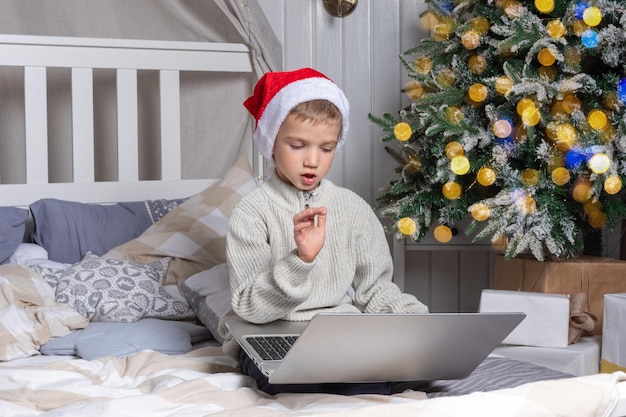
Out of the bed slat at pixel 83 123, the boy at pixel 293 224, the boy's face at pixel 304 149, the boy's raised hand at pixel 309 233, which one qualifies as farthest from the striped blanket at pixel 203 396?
the bed slat at pixel 83 123

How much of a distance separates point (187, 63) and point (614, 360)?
153cm

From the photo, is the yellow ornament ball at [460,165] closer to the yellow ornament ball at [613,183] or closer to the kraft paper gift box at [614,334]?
the yellow ornament ball at [613,183]

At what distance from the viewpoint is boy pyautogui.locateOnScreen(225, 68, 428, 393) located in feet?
4.90

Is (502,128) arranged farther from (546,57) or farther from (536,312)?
(536,312)

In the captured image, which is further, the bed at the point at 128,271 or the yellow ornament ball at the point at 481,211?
the yellow ornament ball at the point at 481,211

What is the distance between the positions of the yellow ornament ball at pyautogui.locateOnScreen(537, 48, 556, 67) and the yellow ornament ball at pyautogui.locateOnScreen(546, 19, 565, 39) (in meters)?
0.04

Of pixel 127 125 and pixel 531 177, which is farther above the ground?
pixel 127 125

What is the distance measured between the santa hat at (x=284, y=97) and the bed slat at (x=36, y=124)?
1.07m

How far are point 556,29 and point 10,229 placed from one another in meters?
1.50

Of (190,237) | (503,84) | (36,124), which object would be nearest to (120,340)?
(190,237)

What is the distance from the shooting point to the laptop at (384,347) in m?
1.13

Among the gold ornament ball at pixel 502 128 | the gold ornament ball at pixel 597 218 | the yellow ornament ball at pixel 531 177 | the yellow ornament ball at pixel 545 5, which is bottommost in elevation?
the gold ornament ball at pixel 597 218

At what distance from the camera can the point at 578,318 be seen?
2.28m

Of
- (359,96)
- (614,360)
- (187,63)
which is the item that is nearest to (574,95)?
(614,360)
